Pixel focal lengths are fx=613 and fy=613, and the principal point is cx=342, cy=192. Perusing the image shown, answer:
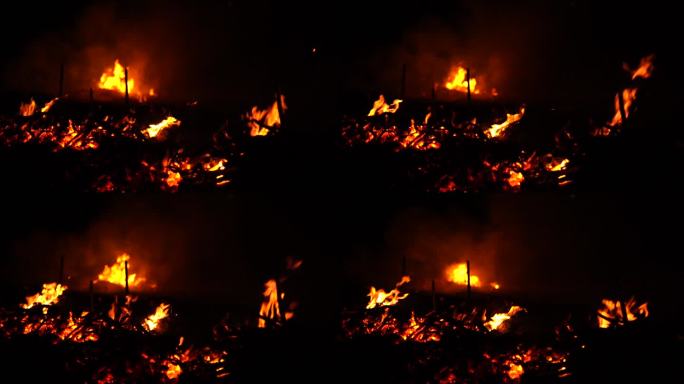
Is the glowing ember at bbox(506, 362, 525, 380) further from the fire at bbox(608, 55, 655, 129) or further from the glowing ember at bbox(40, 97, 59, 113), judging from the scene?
the glowing ember at bbox(40, 97, 59, 113)

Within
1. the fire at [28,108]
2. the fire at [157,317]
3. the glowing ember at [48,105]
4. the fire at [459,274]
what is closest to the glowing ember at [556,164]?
the fire at [459,274]

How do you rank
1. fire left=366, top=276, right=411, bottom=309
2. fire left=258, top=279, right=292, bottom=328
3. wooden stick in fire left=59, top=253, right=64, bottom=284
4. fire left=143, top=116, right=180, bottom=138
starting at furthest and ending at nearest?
1. wooden stick in fire left=59, top=253, right=64, bottom=284
2. fire left=366, top=276, right=411, bottom=309
3. fire left=143, top=116, right=180, bottom=138
4. fire left=258, top=279, right=292, bottom=328

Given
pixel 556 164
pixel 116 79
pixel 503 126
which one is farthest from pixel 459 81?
pixel 116 79

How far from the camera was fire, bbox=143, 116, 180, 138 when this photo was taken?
479 cm

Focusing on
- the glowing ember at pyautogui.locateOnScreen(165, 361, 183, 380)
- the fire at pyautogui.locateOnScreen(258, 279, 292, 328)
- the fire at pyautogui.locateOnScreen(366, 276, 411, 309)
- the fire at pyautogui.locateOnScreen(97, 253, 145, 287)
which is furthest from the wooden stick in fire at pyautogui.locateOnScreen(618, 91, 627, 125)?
the fire at pyautogui.locateOnScreen(97, 253, 145, 287)

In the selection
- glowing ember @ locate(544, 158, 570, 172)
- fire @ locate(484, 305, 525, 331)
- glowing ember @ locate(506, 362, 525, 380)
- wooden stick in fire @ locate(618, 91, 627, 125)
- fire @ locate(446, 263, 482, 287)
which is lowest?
glowing ember @ locate(506, 362, 525, 380)

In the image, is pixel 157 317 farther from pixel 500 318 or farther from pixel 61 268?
pixel 500 318

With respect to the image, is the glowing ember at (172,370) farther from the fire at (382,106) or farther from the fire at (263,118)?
the fire at (382,106)

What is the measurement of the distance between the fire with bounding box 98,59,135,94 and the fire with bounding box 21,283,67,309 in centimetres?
172

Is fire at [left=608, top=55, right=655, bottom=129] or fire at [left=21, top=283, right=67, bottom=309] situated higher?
fire at [left=608, top=55, right=655, bottom=129]

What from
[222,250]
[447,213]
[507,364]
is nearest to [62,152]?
[222,250]

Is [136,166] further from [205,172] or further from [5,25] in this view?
[5,25]

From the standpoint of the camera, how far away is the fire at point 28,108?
4.83 metres

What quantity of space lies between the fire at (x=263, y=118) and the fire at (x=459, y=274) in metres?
2.08
